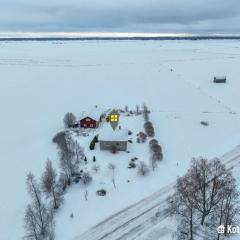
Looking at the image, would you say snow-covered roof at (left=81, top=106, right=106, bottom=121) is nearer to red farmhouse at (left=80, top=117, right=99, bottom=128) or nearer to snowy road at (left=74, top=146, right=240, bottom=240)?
red farmhouse at (left=80, top=117, right=99, bottom=128)

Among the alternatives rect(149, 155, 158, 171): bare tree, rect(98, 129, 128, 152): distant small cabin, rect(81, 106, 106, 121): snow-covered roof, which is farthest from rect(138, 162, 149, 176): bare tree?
rect(81, 106, 106, 121): snow-covered roof

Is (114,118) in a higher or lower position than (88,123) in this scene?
higher

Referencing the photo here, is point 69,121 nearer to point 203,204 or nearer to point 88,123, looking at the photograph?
point 88,123

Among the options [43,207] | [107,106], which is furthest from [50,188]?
[107,106]

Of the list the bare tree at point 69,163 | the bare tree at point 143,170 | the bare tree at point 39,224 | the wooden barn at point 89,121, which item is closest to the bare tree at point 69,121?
the wooden barn at point 89,121

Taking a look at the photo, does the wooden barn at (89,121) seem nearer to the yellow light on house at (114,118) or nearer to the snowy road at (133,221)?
the yellow light on house at (114,118)

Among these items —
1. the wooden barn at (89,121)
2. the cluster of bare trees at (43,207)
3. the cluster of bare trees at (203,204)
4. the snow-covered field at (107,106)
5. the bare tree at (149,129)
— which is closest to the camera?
the cluster of bare trees at (203,204)
